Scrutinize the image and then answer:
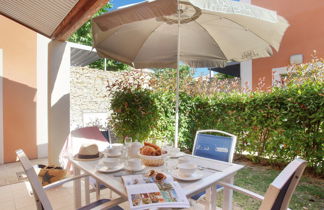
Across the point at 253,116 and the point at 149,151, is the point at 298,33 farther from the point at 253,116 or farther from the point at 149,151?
the point at 149,151

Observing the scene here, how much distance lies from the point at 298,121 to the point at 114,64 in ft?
39.3

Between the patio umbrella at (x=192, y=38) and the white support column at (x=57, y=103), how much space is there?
1086mm

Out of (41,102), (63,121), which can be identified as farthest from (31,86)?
(63,121)

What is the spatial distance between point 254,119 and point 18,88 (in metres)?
5.07

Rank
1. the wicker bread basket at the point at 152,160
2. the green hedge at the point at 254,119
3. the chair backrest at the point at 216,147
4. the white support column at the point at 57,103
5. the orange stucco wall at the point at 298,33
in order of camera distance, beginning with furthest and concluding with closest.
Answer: the orange stucco wall at the point at 298,33 → the white support column at the point at 57,103 → the green hedge at the point at 254,119 → the chair backrest at the point at 216,147 → the wicker bread basket at the point at 152,160

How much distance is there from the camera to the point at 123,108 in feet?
14.6

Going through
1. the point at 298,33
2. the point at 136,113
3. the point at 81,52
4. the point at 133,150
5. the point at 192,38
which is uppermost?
the point at 298,33

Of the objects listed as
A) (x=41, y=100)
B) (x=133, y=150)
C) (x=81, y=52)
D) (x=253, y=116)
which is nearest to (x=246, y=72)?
(x=253, y=116)

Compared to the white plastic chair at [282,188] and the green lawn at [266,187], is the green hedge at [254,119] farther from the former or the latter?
the white plastic chair at [282,188]

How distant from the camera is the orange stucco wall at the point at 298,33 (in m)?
7.44

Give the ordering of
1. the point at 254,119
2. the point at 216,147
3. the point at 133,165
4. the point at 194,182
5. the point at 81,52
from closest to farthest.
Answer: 1. the point at 194,182
2. the point at 133,165
3. the point at 216,147
4. the point at 254,119
5. the point at 81,52

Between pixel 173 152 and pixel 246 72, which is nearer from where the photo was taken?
pixel 173 152

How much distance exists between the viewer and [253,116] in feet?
13.7

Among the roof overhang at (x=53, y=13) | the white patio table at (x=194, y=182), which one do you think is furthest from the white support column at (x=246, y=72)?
the white patio table at (x=194, y=182)
